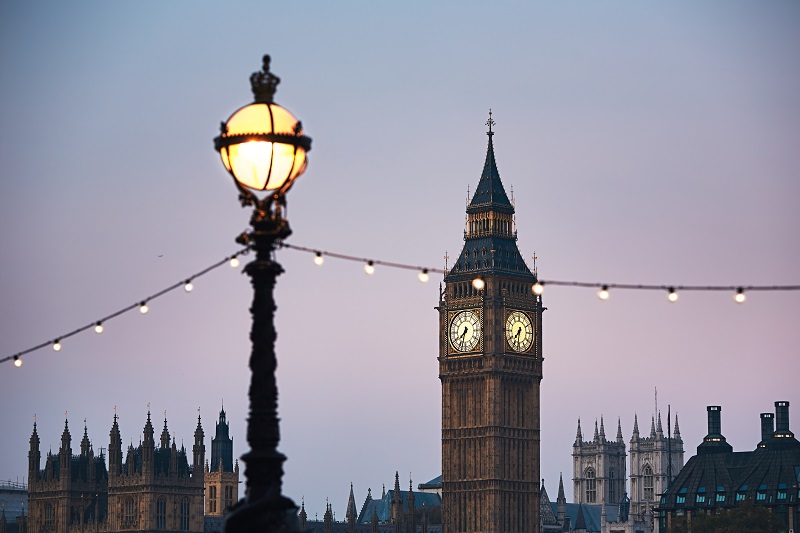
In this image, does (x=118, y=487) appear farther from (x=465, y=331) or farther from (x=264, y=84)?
(x=264, y=84)

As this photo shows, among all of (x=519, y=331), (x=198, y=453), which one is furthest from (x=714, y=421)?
(x=198, y=453)

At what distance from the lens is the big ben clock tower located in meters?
151

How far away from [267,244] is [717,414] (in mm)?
177629

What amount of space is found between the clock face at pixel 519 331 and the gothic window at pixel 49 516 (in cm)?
3680

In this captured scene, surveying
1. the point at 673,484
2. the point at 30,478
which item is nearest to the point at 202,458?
the point at 30,478

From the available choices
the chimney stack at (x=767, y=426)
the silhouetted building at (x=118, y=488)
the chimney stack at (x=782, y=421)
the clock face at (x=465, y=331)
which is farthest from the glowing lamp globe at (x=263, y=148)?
the chimney stack at (x=767, y=426)

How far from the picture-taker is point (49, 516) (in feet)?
488

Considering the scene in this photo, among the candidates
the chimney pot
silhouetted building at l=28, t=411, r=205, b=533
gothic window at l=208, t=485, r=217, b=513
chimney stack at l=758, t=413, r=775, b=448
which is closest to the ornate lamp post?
silhouetted building at l=28, t=411, r=205, b=533

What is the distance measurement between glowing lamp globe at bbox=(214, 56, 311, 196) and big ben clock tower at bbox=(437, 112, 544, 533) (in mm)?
131929

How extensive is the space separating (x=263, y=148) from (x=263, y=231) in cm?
77

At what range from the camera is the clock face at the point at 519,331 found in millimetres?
153250

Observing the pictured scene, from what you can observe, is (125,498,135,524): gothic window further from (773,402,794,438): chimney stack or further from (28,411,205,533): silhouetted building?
(773,402,794,438): chimney stack

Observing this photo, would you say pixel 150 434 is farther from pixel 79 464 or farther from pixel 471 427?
pixel 471 427

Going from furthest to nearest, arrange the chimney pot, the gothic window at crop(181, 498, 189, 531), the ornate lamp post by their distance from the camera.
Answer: the chimney pot < the gothic window at crop(181, 498, 189, 531) < the ornate lamp post
